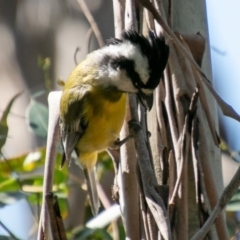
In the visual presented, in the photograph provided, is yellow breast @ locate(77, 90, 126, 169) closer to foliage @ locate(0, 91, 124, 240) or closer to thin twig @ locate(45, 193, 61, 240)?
foliage @ locate(0, 91, 124, 240)

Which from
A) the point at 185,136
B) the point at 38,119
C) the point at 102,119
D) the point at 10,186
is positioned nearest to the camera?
the point at 185,136

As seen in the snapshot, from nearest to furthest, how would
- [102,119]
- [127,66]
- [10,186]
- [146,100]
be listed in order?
[146,100], [127,66], [102,119], [10,186]

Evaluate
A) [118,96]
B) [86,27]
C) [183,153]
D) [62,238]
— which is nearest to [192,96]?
[183,153]

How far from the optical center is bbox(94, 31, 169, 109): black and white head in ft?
3.88

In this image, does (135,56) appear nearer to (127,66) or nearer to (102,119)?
(127,66)

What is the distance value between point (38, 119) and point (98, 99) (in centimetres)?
30

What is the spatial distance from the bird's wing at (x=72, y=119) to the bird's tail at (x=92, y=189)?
11cm

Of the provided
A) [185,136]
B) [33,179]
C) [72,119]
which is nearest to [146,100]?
[185,136]

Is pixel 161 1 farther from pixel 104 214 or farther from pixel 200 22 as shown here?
pixel 104 214

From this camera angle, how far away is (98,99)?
5.51ft

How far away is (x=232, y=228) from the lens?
174 centimetres

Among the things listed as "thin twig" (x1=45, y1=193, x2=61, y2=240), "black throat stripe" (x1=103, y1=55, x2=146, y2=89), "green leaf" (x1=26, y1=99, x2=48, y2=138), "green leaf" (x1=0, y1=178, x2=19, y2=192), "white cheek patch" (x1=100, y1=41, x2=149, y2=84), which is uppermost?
"white cheek patch" (x1=100, y1=41, x2=149, y2=84)

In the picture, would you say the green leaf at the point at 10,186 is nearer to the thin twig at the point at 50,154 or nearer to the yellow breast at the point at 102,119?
the yellow breast at the point at 102,119

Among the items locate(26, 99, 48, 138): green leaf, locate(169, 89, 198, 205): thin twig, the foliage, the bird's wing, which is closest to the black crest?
locate(169, 89, 198, 205): thin twig
